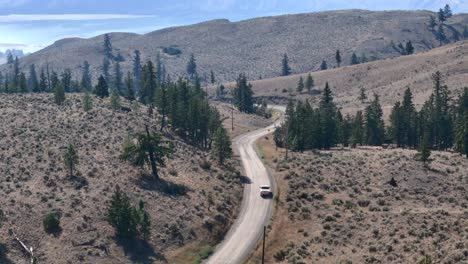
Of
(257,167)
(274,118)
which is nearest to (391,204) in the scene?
(257,167)

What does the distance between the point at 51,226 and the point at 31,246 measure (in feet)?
11.6

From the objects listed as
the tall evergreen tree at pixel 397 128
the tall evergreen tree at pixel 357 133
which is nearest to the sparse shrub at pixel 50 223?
the tall evergreen tree at pixel 357 133

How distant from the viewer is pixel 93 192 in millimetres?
67250

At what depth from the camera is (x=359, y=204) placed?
69500mm

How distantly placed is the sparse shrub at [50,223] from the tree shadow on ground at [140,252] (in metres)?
7.63

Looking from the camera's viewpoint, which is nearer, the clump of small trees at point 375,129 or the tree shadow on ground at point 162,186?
the tree shadow on ground at point 162,186

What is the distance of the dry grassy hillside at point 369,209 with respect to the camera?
171ft

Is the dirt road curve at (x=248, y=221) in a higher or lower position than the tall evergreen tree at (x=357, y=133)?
lower

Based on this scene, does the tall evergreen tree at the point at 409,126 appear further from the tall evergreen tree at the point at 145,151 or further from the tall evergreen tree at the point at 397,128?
the tall evergreen tree at the point at 145,151

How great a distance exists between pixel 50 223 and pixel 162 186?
19123 millimetres

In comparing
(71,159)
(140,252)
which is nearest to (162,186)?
(71,159)

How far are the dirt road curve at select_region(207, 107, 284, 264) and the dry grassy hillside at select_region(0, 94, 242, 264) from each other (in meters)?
1.83

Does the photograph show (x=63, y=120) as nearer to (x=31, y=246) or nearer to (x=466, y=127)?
(x=31, y=246)

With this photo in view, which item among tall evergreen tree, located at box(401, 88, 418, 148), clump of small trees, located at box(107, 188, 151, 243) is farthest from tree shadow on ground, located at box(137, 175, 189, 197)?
tall evergreen tree, located at box(401, 88, 418, 148)
